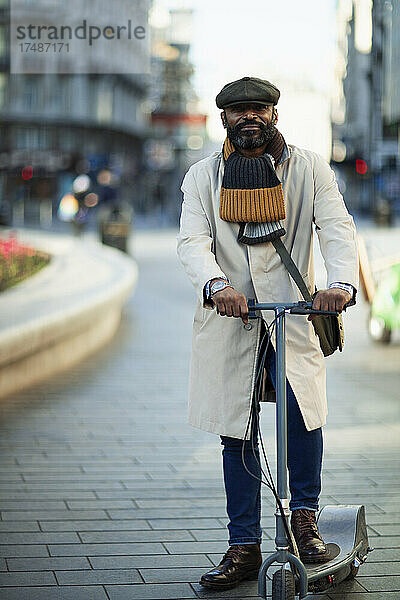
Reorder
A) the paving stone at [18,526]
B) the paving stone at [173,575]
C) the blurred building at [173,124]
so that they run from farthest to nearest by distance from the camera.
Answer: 1. the blurred building at [173,124]
2. the paving stone at [18,526]
3. the paving stone at [173,575]

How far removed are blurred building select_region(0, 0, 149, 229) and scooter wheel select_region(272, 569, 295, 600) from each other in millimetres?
49117

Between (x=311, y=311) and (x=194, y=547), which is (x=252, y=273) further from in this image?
(x=194, y=547)

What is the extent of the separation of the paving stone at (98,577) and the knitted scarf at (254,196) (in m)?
1.31

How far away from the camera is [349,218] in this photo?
403cm

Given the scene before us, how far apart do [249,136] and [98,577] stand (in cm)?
168

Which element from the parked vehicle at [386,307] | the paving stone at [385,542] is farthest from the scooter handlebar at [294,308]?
the parked vehicle at [386,307]

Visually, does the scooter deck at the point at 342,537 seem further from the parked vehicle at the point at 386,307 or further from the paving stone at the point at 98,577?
the parked vehicle at the point at 386,307

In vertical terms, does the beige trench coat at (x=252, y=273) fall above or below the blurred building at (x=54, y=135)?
below

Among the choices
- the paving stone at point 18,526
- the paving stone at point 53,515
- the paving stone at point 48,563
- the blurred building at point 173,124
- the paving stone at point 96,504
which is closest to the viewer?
the paving stone at point 48,563

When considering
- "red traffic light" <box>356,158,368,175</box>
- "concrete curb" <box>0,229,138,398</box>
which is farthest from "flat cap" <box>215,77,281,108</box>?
"red traffic light" <box>356,158,368,175</box>

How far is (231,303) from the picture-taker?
360 centimetres

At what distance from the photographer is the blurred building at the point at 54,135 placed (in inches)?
2232

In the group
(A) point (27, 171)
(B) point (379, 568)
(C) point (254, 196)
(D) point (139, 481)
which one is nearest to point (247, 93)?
(C) point (254, 196)

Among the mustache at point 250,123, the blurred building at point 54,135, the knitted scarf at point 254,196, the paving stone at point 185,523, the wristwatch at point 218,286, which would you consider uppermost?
the blurred building at point 54,135
